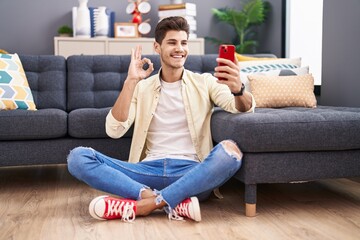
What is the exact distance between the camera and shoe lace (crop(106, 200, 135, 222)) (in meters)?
2.04

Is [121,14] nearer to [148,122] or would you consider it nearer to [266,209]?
[148,122]

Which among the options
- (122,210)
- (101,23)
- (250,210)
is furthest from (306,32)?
(122,210)

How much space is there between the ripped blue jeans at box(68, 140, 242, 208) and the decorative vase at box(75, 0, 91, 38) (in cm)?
294

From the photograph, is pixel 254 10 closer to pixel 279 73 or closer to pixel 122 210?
pixel 279 73

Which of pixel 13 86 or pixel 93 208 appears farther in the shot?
pixel 13 86

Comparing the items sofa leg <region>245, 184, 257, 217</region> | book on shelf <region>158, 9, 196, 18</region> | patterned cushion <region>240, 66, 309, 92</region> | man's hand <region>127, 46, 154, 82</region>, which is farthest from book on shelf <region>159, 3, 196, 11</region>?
sofa leg <region>245, 184, 257, 217</region>

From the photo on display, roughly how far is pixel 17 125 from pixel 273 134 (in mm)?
1443

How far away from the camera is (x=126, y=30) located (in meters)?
4.99

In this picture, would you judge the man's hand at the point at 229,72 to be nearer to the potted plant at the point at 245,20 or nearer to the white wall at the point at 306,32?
the white wall at the point at 306,32

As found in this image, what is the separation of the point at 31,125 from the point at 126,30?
8.38 feet

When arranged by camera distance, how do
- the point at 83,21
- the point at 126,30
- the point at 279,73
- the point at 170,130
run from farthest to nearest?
1. the point at 126,30
2. the point at 83,21
3. the point at 279,73
4. the point at 170,130

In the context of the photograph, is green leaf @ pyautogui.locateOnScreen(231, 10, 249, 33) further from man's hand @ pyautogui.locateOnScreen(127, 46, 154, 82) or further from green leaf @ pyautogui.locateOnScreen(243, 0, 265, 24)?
man's hand @ pyautogui.locateOnScreen(127, 46, 154, 82)

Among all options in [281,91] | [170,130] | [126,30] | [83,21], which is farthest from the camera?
[126,30]

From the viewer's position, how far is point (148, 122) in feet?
7.64
